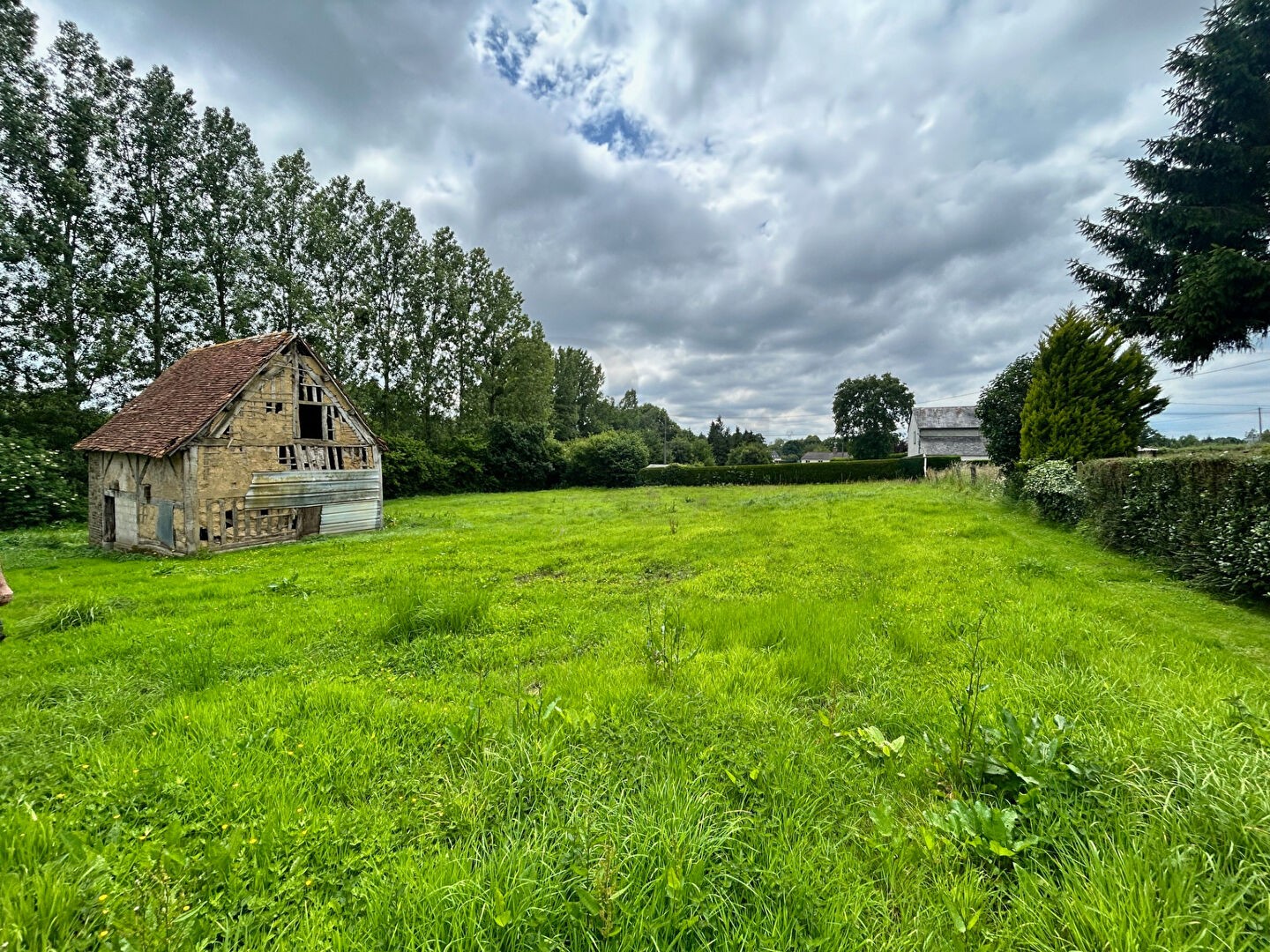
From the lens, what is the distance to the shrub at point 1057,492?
1097 centimetres

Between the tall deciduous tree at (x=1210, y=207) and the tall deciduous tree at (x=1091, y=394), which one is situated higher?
the tall deciduous tree at (x=1210, y=207)

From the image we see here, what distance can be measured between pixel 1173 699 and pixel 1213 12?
77.4ft

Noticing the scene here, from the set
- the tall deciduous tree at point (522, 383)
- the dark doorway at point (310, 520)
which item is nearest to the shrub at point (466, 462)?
the tall deciduous tree at point (522, 383)

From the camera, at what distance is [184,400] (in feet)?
45.2

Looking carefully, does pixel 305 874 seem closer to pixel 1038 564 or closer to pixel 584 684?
pixel 584 684

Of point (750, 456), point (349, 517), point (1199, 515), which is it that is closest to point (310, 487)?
point (349, 517)

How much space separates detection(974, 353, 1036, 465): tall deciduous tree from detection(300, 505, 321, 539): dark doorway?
2692cm

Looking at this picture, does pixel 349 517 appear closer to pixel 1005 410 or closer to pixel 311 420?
pixel 311 420

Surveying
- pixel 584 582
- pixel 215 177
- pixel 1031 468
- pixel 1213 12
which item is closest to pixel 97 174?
pixel 215 177

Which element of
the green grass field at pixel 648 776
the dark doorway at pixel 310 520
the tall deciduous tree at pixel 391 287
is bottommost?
the green grass field at pixel 648 776

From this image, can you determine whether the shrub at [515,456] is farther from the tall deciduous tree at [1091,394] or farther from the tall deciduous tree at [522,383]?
the tall deciduous tree at [1091,394]

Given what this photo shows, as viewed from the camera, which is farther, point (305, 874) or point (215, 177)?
point (215, 177)

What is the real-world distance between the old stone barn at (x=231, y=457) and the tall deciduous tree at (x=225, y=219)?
29.7 ft

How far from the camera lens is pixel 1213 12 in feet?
45.4
